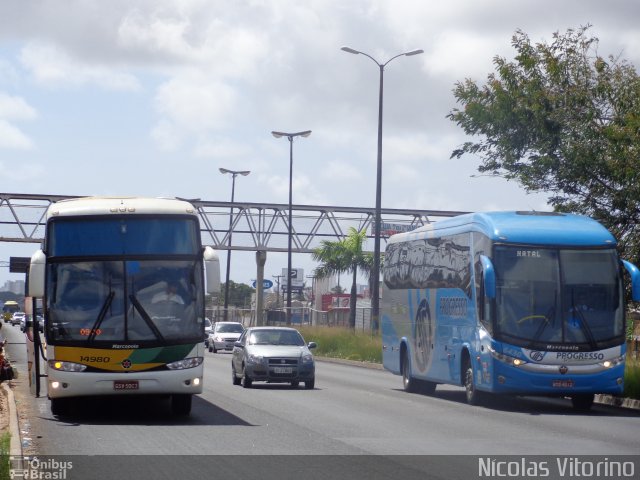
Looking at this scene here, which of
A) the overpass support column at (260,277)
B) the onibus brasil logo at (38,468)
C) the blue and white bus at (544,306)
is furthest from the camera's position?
the overpass support column at (260,277)

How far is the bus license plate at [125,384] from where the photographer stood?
18.2 metres

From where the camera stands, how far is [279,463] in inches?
523

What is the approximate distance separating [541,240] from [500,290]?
1228mm

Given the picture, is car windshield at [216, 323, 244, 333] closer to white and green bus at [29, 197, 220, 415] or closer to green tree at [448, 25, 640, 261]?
green tree at [448, 25, 640, 261]

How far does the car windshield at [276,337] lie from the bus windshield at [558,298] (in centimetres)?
→ 813

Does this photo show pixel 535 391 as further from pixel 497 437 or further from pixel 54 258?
pixel 54 258

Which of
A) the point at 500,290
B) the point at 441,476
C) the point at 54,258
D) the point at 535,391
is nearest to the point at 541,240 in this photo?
the point at 500,290

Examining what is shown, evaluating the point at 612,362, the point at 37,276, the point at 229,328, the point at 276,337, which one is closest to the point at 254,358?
the point at 276,337

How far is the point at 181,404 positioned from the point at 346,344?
28.3 m

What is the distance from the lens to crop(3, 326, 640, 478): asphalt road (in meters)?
13.6

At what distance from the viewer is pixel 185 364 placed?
18562mm

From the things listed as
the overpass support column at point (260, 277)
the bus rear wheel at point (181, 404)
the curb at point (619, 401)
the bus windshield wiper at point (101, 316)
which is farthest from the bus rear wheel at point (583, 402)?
the overpass support column at point (260, 277)

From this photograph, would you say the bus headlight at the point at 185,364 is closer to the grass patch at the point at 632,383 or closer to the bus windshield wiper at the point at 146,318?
the bus windshield wiper at the point at 146,318

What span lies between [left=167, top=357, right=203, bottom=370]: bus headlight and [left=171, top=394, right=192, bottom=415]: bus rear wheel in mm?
725
